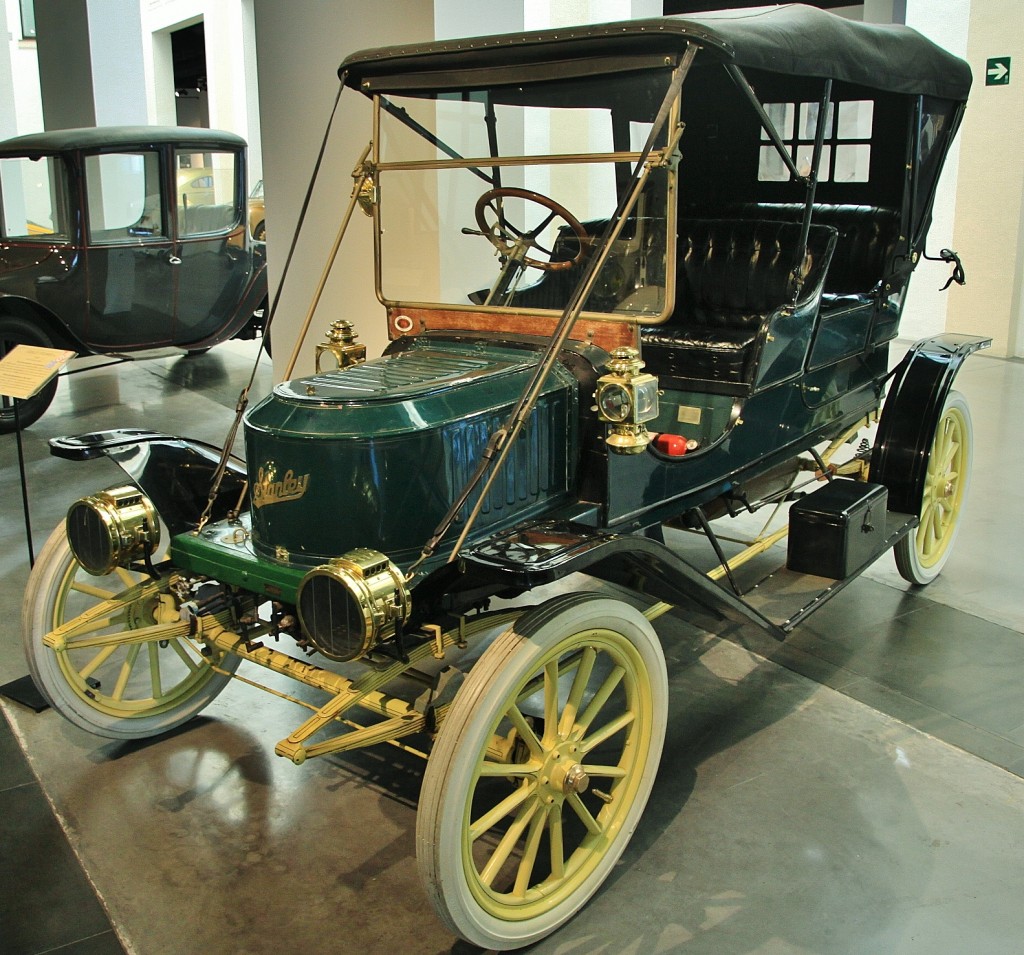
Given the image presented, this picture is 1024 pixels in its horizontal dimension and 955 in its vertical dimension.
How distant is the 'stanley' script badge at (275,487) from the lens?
8.20 feet

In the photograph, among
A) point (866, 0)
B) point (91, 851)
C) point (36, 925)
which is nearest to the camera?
point (36, 925)

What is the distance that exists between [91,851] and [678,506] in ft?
5.91

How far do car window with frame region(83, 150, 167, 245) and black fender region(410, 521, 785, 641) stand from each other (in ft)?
17.7

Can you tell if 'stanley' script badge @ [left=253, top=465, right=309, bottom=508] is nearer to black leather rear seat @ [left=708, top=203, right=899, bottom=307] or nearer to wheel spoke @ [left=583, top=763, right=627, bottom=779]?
wheel spoke @ [left=583, top=763, right=627, bottom=779]

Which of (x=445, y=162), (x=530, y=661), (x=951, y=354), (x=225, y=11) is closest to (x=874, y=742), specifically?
(x=530, y=661)

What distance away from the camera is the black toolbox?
3266 mm

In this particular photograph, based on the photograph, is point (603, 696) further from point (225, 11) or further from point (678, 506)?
point (225, 11)

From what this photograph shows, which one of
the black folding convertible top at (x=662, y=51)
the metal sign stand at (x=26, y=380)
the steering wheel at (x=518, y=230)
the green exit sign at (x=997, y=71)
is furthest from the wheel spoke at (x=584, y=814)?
the green exit sign at (x=997, y=71)

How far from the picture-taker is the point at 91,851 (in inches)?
103

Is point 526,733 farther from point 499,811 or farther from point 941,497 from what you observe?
point 941,497

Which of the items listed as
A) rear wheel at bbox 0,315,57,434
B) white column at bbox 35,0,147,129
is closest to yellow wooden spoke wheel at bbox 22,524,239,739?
rear wheel at bbox 0,315,57,434

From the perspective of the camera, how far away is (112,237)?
6984mm

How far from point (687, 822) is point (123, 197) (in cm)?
601

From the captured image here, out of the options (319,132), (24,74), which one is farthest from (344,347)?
(24,74)
